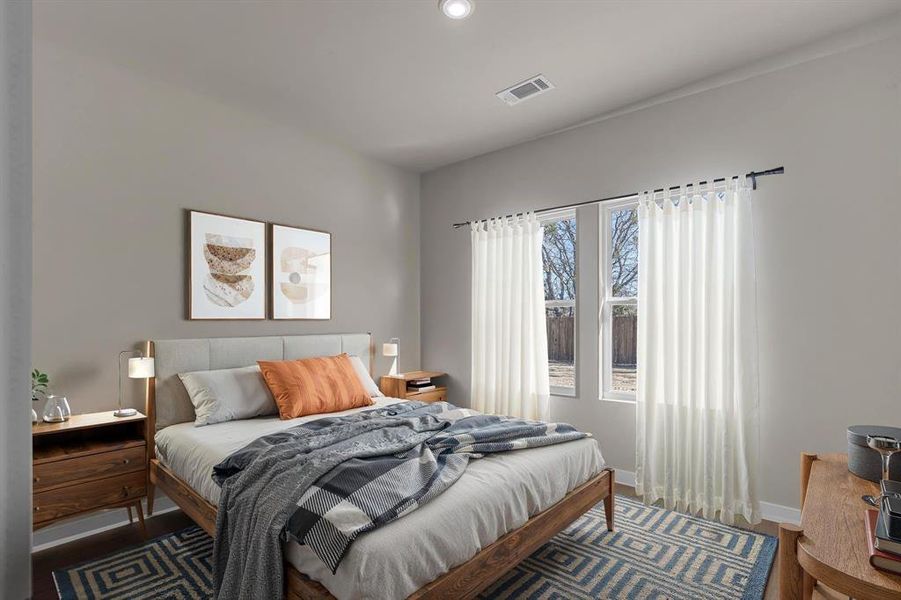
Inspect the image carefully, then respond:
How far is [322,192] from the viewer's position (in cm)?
414

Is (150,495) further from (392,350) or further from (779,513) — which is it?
(779,513)

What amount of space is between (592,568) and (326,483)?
1479 millimetres

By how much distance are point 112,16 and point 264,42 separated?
0.76m

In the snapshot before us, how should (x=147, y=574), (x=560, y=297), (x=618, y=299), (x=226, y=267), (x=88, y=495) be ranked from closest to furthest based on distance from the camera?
(x=147, y=574) → (x=88, y=495) → (x=226, y=267) → (x=618, y=299) → (x=560, y=297)

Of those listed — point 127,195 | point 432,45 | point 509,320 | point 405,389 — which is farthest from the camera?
point 405,389

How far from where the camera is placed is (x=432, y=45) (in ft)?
9.06

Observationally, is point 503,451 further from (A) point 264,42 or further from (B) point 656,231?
(A) point 264,42

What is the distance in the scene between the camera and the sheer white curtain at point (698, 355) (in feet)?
9.79

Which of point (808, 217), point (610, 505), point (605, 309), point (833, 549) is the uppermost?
point (808, 217)

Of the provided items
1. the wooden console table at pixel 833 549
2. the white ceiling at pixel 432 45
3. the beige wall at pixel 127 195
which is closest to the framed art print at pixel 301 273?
the beige wall at pixel 127 195

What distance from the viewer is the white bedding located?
1535 millimetres

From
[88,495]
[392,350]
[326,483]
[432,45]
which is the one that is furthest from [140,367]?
[432,45]

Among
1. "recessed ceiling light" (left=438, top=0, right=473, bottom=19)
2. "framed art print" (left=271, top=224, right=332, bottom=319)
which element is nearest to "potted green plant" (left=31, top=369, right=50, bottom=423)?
"framed art print" (left=271, top=224, right=332, bottom=319)

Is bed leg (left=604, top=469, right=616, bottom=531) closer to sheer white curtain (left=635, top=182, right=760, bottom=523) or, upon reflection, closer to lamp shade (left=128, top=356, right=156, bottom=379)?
sheer white curtain (left=635, top=182, right=760, bottom=523)
